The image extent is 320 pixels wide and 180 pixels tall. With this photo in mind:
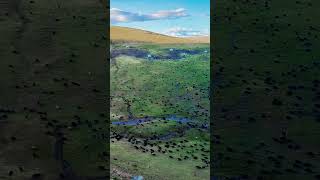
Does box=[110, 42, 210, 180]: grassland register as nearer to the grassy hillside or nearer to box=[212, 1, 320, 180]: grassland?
box=[212, 1, 320, 180]: grassland

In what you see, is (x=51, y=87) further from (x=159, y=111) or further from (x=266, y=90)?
(x=266, y=90)

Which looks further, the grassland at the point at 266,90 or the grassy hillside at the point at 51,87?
the grassland at the point at 266,90

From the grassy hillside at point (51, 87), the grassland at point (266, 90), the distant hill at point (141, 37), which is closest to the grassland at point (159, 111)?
the grassland at point (266, 90)

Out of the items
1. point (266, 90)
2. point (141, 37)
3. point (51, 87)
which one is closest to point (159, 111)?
point (266, 90)

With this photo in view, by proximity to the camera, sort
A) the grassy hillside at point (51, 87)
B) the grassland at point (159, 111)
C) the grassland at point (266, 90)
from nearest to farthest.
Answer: the grassy hillside at point (51, 87) → the grassland at point (266, 90) → the grassland at point (159, 111)

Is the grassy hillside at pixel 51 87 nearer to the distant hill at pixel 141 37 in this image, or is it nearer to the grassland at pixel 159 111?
the grassland at pixel 159 111
